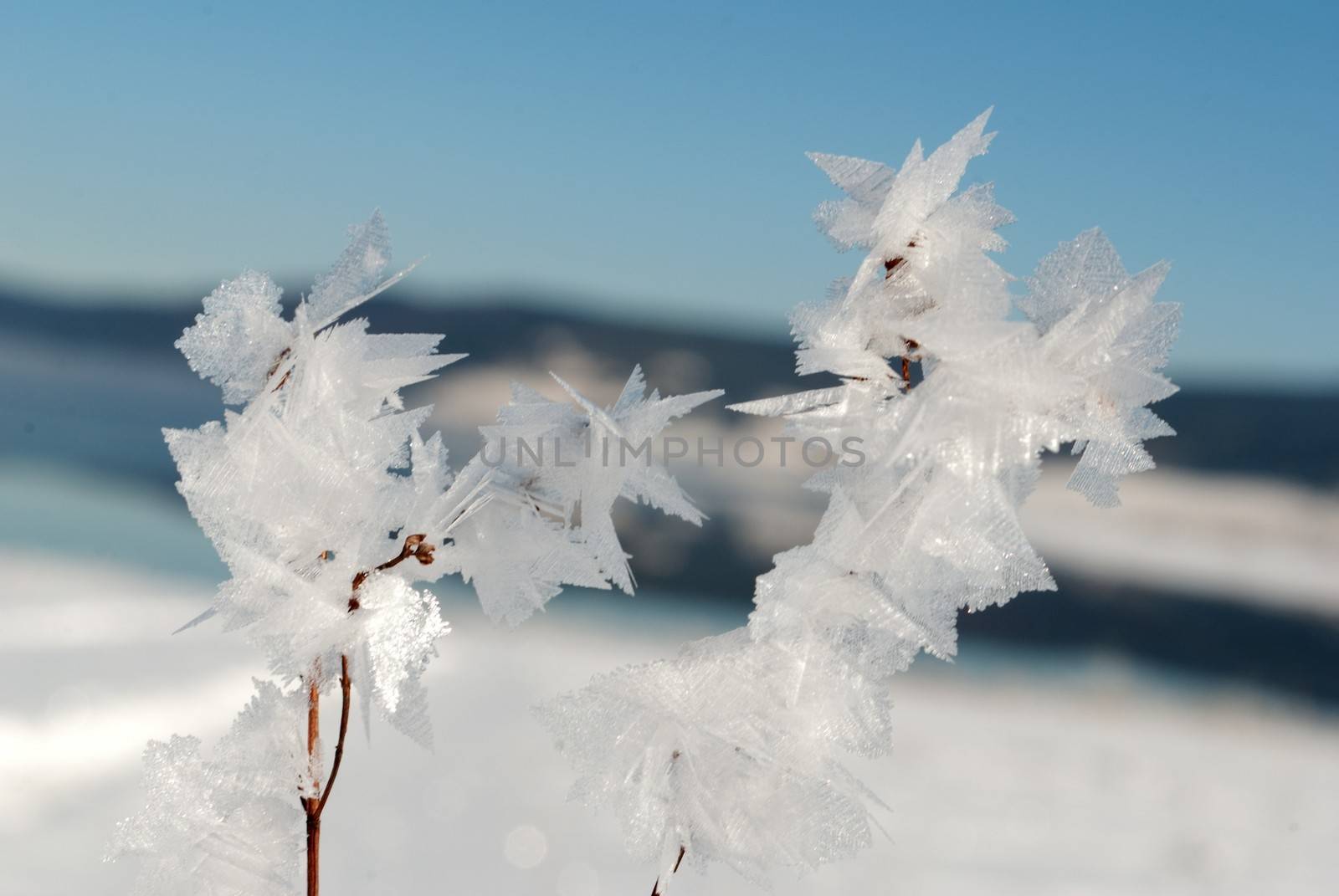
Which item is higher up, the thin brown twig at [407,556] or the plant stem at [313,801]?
the thin brown twig at [407,556]

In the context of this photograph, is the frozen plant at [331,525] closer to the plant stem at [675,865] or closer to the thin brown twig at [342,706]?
the thin brown twig at [342,706]

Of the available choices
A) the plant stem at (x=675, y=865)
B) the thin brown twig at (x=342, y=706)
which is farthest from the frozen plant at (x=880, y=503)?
the thin brown twig at (x=342, y=706)

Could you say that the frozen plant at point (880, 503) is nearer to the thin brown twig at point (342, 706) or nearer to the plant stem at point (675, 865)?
the plant stem at point (675, 865)

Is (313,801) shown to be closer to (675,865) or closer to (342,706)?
(342,706)

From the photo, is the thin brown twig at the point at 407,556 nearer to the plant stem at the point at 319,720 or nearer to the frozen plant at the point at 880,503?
the plant stem at the point at 319,720

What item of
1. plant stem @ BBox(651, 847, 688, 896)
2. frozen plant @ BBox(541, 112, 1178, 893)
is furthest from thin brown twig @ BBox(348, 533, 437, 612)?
plant stem @ BBox(651, 847, 688, 896)

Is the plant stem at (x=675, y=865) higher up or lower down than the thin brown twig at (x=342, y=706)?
lower down

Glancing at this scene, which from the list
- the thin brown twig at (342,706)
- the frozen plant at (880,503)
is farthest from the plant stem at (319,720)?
the frozen plant at (880,503)
